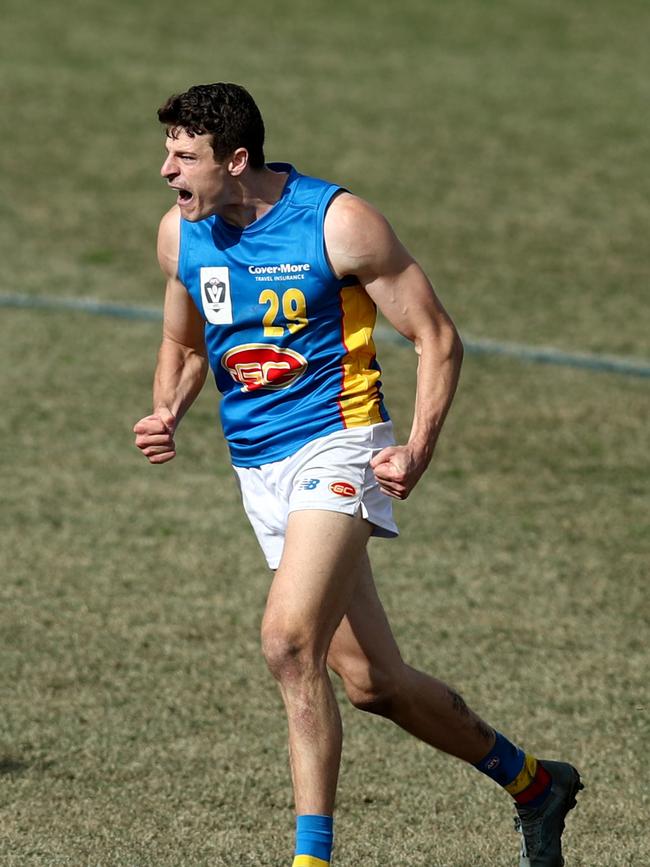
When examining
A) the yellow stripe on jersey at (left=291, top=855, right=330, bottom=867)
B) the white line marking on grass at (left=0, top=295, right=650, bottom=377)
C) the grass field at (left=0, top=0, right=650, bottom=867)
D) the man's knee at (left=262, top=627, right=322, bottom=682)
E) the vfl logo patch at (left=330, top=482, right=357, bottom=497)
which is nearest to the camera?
the yellow stripe on jersey at (left=291, top=855, right=330, bottom=867)

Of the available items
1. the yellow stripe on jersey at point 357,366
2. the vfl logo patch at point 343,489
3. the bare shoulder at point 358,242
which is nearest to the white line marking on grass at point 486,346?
the yellow stripe on jersey at point 357,366

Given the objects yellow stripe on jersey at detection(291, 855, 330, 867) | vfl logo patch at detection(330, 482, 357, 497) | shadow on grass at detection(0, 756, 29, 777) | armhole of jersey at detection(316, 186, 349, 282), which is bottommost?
Result: shadow on grass at detection(0, 756, 29, 777)

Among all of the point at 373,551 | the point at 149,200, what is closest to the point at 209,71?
the point at 149,200

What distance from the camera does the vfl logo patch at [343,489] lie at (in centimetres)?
526

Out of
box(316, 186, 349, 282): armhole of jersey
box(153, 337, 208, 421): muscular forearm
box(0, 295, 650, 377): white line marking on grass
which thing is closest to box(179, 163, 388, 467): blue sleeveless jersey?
box(316, 186, 349, 282): armhole of jersey

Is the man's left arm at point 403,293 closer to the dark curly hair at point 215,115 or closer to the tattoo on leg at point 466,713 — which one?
the dark curly hair at point 215,115

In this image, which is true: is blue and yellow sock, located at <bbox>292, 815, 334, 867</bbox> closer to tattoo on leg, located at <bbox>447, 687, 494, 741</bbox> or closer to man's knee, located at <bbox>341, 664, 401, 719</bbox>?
man's knee, located at <bbox>341, 664, 401, 719</bbox>

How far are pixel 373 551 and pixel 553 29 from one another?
593 inches

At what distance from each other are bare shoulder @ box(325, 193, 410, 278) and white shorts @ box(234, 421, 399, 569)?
537 mm

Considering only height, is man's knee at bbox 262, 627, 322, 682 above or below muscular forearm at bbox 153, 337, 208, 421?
below

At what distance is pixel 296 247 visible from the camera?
5.37 meters

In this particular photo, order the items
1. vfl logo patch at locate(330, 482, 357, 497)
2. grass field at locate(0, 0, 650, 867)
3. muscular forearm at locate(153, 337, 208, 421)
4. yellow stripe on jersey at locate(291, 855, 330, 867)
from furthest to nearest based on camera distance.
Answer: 1. grass field at locate(0, 0, 650, 867)
2. muscular forearm at locate(153, 337, 208, 421)
3. vfl logo patch at locate(330, 482, 357, 497)
4. yellow stripe on jersey at locate(291, 855, 330, 867)

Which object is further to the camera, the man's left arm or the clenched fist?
the clenched fist

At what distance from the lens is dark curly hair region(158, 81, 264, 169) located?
17.4 feet
